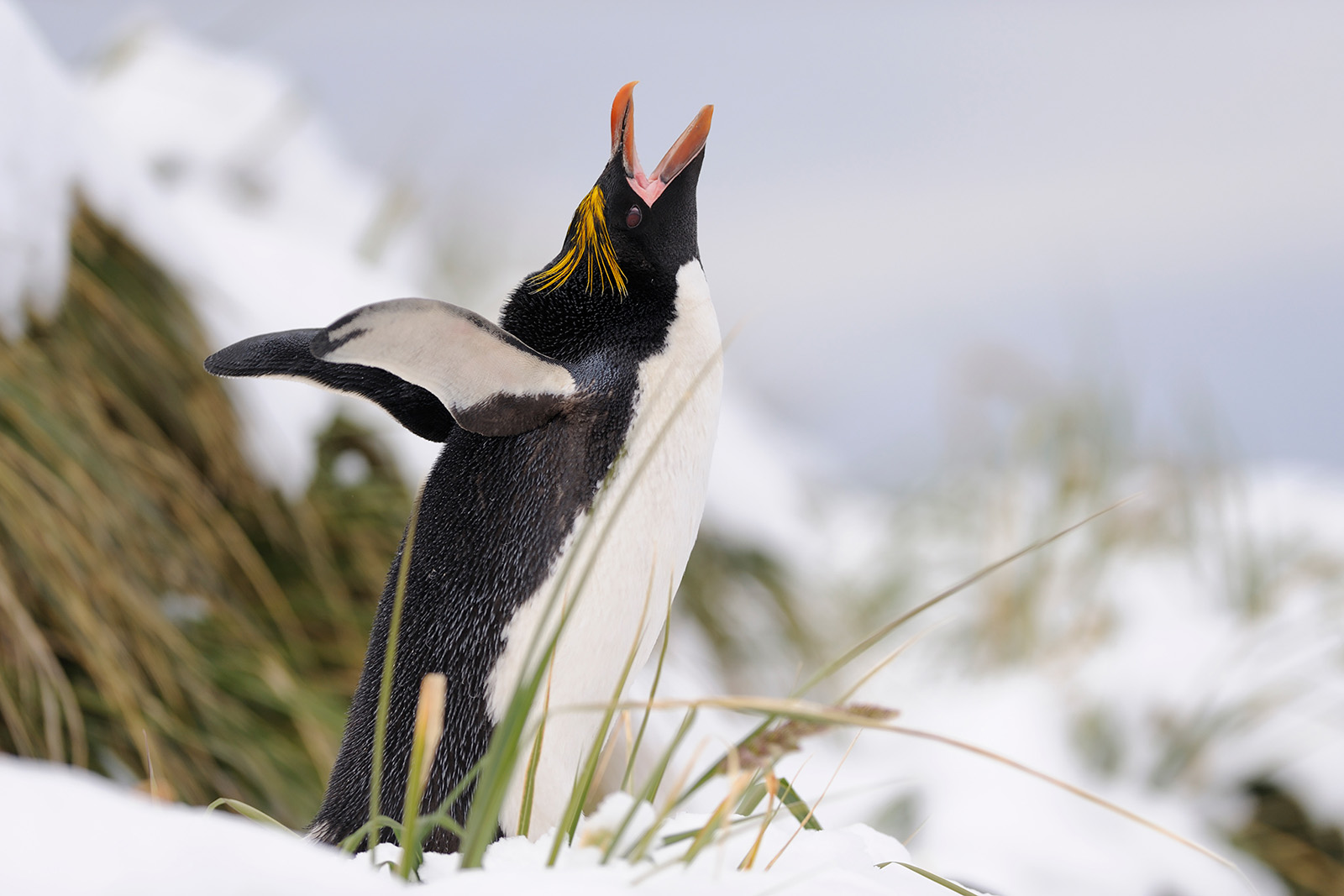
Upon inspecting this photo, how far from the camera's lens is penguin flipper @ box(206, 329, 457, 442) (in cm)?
68

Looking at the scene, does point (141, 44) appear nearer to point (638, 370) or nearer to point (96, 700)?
point (96, 700)

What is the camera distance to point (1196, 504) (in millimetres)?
2562

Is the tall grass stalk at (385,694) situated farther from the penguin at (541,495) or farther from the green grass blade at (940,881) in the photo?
the green grass blade at (940,881)

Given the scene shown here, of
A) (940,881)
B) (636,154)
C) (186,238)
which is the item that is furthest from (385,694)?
(186,238)

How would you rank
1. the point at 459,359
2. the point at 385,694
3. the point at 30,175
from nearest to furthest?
1. the point at 385,694
2. the point at 459,359
3. the point at 30,175

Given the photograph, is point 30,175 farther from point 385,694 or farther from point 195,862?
point 195,862

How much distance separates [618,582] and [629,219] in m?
0.27

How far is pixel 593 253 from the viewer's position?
2.51ft

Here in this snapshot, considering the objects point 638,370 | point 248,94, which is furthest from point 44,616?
point 248,94

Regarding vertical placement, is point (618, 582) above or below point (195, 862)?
above

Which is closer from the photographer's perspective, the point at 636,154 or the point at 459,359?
the point at 459,359

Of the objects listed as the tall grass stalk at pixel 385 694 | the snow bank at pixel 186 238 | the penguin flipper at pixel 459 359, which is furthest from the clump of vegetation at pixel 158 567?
the penguin flipper at pixel 459 359

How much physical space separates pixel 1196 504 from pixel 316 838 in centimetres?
243

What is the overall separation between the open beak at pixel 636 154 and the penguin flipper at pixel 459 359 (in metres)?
0.16
